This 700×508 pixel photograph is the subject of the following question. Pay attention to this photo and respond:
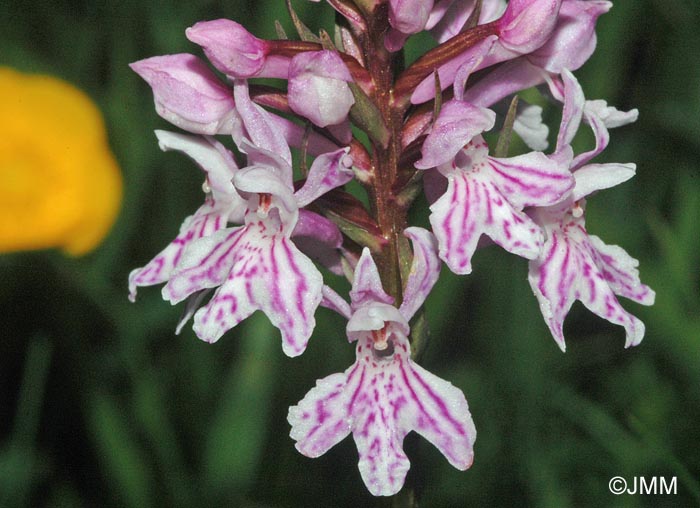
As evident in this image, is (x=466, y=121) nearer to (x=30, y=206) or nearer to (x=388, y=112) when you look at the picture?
(x=388, y=112)

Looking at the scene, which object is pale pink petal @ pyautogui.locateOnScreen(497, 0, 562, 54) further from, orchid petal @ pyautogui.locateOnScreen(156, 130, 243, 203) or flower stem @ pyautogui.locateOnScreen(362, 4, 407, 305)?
orchid petal @ pyautogui.locateOnScreen(156, 130, 243, 203)

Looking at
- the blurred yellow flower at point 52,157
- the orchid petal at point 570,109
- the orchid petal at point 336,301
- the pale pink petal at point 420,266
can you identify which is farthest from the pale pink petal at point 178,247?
the blurred yellow flower at point 52,157

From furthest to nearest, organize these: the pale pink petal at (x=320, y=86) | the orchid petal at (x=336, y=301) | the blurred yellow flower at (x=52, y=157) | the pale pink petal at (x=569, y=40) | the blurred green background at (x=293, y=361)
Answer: the blurred yellow flower at (x=52, y=157)
the blurred green background at (x=293, y=361)
the pale pink petal at (x=569, y=40)
the orchid petal at (x=336, y=301)
the pale pink petal at (x=320, y=86)

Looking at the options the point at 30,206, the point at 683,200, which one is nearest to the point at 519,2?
the point at 683,200

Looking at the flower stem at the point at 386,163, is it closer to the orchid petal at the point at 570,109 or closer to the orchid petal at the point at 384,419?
the orchid petal at the point at 384,419

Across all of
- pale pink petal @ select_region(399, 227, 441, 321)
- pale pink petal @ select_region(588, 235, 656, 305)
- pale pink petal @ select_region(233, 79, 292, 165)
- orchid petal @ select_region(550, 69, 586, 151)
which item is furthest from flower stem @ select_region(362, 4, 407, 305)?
pale pink petal @ select_region(588, 235, 656, 305)

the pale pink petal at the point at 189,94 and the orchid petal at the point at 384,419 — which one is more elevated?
the pale pink petal at the point at 189,94

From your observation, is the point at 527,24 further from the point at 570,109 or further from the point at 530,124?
the point at 530,124
